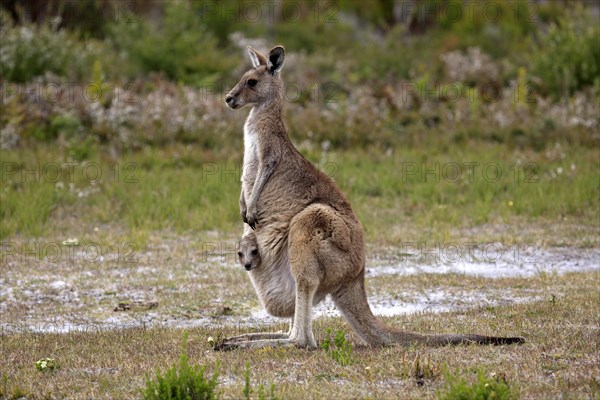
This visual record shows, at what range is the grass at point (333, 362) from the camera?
545 centimetres

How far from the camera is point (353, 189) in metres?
12.9

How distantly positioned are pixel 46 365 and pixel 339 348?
195 centimetres

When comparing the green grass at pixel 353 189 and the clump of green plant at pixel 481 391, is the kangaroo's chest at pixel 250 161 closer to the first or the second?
the clump of green plant at pixel 481 391

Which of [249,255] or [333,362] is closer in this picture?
[333,362]

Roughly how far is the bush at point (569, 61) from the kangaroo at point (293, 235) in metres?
10.1

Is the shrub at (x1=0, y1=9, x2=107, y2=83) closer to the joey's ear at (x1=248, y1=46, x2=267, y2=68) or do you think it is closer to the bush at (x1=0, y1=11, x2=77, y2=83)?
the bush at (x1=0, y1=11, x2=77, y2=83)

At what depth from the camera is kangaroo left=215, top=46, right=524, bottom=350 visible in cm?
630

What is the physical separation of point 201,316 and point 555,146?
26.3 feet

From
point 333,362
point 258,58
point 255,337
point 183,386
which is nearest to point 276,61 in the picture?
point 258,58

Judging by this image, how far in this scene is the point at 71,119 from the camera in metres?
14.2

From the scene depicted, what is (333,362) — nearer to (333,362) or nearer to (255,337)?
(333,362)

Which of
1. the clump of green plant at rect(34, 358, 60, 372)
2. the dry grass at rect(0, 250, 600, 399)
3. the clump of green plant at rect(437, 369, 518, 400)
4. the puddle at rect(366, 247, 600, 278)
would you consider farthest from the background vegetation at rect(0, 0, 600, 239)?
the clump of green plant at rect(437, 369, 518, 400)

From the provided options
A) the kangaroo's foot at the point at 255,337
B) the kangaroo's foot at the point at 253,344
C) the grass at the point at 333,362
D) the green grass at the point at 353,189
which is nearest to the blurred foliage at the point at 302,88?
the green grass at the point at 353,189

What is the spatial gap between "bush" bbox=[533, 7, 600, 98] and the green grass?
8.23ft
